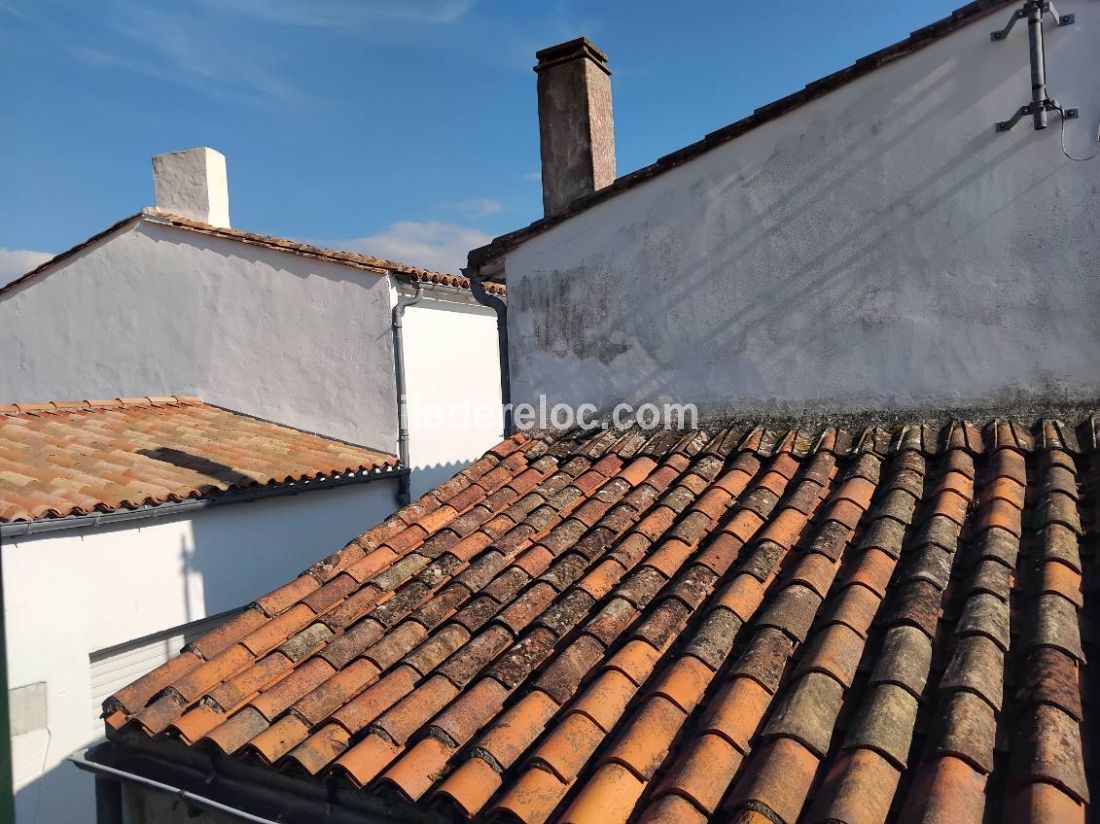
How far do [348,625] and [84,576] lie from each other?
3605 millimetres

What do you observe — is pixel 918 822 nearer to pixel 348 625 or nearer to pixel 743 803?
pixel 743 803

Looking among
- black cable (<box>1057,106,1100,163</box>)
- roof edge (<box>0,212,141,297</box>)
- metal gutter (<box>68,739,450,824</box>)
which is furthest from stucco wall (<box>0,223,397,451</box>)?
black cable (<box>1057,106,1100,163</box>)

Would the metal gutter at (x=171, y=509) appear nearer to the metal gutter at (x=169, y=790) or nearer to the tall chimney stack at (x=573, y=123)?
the metal gutter at (x=169, y=790)

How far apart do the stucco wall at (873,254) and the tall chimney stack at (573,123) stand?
63 cm

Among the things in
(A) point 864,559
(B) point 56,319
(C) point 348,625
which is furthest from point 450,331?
(A) point 864,559

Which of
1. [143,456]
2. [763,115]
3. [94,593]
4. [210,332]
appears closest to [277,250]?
[210,332]

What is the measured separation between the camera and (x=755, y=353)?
5.15 m

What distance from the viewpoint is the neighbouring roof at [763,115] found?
175 inches

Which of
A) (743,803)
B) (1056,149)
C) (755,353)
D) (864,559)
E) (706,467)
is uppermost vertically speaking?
(1056,149)

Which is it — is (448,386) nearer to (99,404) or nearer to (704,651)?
(99,404)

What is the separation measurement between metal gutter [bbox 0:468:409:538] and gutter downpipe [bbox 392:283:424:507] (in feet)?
1.81

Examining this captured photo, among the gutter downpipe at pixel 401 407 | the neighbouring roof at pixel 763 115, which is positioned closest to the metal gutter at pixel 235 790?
the neighbouring roof at pixel 763 115

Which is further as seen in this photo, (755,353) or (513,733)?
(755,353)

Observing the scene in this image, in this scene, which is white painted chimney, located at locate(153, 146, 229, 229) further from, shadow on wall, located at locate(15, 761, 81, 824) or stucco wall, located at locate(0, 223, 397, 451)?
shadow on wall, located at locate(15, 761, 81, 824)
